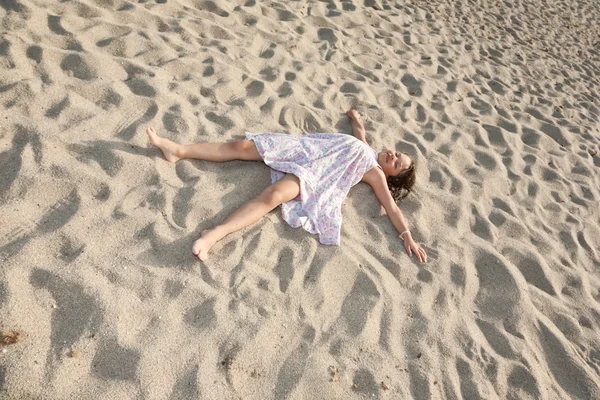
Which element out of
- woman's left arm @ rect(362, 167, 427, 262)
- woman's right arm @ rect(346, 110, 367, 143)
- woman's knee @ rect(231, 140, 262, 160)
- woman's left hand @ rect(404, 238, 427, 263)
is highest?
woman's knee @ rect(231, 140, 262, 160)

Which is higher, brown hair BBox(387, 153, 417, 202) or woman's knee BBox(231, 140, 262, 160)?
woman's knee BBox(231, 140, 262, 160)

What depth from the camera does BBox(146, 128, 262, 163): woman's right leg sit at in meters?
2.78

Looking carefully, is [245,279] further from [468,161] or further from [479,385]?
[468,161]

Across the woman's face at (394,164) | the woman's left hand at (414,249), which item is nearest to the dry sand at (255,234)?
the woman's left hand at (414,249)

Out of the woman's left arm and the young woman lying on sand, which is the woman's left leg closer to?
the young woman lying on sand

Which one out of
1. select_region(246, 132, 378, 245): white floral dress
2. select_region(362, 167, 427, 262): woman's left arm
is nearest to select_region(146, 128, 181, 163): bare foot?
select_region(246, 132, 378, 245): white floral dress

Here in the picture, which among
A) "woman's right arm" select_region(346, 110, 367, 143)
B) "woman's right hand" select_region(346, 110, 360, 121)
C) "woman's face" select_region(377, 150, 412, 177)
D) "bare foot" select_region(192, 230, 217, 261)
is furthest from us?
"woman's right hand" select_region(346, 110, 360, 121)

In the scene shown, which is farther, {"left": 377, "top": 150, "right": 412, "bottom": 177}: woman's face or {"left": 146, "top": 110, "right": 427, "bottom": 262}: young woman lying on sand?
{"left": 377, "top": 150, "right": 412, "bottom": 177}: woman's face

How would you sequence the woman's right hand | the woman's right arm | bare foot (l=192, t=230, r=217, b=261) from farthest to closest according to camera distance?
the woman's right hand < the woman's right arm < bare foot (l=192, t=230, r=217, b=261)

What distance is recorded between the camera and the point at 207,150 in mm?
2900

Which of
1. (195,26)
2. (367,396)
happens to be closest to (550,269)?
(367,396)

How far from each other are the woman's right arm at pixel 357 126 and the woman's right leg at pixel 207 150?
Answer: 945 millimetres

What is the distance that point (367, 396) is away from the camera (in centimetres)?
213

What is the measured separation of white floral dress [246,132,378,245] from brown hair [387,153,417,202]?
0.21m
